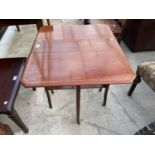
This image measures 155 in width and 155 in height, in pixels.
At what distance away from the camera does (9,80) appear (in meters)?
1.40

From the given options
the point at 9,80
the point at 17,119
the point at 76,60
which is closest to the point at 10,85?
the point at 9,80

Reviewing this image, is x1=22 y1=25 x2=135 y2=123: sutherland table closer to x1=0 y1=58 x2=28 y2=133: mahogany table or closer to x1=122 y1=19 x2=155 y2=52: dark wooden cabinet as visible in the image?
x1=0 y1=58 x2=28 y2=133: mahogany table

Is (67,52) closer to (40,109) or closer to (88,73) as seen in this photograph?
(88,73)

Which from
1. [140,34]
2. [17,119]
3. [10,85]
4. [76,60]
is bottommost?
[17,119]

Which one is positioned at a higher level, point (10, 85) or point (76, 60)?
point (76, 60)

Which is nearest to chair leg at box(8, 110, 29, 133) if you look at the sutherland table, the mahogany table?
the mahogany table

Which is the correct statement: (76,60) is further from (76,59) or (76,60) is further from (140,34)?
(140,34)

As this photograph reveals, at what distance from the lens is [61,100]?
1829 mm

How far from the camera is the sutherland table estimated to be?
1.07m

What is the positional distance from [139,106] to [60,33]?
107cm

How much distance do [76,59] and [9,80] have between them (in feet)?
1.91

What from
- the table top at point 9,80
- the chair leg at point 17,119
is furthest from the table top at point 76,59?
the chair leg at point 17,119

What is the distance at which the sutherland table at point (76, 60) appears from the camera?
3.50ft

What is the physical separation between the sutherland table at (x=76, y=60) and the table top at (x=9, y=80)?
0.84 feet
